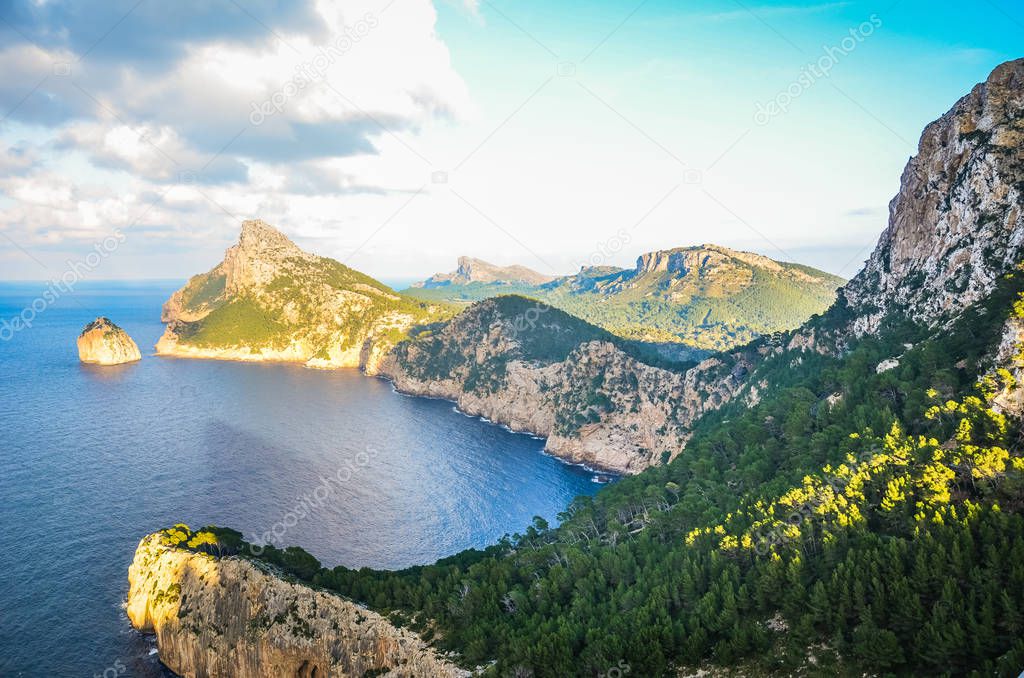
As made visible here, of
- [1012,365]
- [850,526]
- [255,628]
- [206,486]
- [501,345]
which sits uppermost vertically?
[501,345]

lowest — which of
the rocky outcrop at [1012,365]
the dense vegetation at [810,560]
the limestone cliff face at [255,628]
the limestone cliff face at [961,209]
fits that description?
the limestone cliff face at [255,628]

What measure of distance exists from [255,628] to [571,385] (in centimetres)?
10612

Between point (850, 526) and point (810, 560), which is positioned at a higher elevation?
point (850, 526)

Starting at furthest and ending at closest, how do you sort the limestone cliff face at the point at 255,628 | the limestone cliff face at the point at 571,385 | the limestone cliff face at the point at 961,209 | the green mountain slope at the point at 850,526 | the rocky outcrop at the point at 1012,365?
the limestone cliff face at the point at 571,385 → the limestone cliff face at the point at 961,209 → the limestone cliff face at the point at 255,628 → the rocky outcrop at the point at 1012,365 → the green mountain slope at the point at 850,526

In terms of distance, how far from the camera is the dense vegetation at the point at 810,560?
33406 mm

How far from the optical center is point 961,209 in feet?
218

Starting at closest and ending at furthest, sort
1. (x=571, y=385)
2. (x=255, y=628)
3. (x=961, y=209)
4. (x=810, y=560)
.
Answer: (x=810, y=560)
(x=255, y=628)
(x=961, y=209)
(x=571, y=385)

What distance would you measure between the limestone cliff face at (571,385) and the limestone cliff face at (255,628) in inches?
2845

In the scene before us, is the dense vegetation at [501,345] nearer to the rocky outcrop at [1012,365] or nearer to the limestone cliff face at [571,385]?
the limestone cliff face at [571,385]

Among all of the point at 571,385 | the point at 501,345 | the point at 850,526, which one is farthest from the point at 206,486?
the point at 501,345

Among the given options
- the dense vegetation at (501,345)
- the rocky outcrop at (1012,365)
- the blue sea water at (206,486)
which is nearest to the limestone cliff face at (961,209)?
the rocky outcrop at (1012,365)

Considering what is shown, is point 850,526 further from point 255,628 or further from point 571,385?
point 571,385

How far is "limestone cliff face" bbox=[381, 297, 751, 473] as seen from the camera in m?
120

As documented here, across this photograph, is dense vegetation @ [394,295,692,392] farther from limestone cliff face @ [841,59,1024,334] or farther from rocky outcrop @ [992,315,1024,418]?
rocky outcrop @ [992,315,1024,418]
